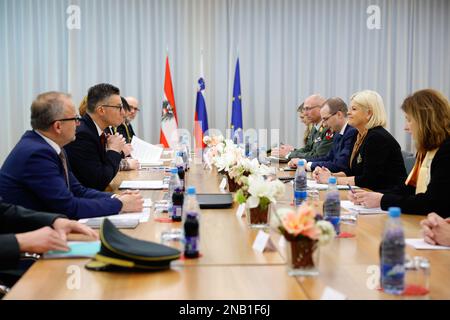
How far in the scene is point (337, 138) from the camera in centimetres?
501

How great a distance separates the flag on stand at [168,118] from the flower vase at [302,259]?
17.6 feet

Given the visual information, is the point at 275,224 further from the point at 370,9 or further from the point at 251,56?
the point at 370,9

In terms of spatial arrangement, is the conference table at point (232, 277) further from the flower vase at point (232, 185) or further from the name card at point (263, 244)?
the flower vase at point (232, 185)

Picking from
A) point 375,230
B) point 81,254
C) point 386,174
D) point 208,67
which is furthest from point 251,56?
point 81,254

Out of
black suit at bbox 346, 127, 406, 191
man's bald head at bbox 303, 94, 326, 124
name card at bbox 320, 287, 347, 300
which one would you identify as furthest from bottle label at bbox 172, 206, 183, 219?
man's bald head at bbox 303, 94, 326, 124

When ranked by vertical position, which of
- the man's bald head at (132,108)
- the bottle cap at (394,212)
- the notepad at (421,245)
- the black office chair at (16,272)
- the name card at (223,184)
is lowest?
the black office chair at (16,272)

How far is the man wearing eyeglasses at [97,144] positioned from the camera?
12.1ft

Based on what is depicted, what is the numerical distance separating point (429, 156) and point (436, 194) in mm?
300

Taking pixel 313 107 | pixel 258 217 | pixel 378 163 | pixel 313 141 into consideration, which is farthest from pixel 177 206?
pixel 313 107

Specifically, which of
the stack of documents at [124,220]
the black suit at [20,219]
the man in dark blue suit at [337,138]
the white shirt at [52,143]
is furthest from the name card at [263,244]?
the man in dark blue suit at [337,138]

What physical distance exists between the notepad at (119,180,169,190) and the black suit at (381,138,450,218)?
1552 mm

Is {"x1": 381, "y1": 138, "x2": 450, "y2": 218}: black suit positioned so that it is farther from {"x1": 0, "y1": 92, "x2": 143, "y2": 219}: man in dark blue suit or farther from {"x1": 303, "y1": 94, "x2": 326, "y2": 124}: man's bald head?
{"x1": 303, "y1": 94, "x2": 326, "y2": 124}: man's bald head

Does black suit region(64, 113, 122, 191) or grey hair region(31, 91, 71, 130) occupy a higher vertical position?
grey hair region(31, 91, 71, 130)

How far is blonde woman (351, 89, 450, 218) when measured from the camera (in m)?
2.71
